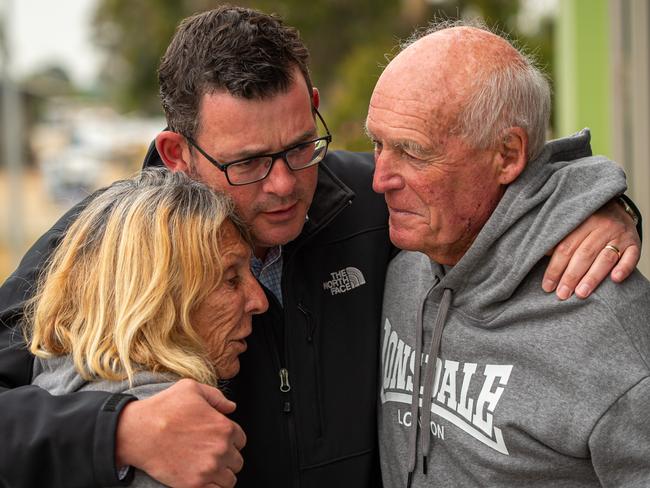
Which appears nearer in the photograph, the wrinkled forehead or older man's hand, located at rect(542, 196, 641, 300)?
older man's hand, located at rect(542, 196, 641, 300)

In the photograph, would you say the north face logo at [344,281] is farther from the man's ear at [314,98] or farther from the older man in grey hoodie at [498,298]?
the man's ear at [314,98]

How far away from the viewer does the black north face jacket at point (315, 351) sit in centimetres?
245

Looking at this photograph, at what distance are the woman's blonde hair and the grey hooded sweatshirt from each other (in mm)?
645

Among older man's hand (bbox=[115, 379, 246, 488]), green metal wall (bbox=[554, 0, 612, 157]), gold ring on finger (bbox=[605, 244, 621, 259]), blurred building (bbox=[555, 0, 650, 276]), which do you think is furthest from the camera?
green metal wall (bbox=[554, 0, 612, 157])

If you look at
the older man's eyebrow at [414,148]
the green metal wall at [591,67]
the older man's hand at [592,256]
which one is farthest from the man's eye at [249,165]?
the green metal wall at [591,67]

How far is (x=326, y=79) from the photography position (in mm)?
21391

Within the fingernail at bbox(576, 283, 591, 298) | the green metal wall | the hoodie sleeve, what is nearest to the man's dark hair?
the fingernail at bbox(576, 283, 591, 298)

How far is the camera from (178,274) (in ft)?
6.77

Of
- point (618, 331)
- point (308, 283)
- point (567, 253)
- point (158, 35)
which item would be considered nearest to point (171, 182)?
point (308, 283)

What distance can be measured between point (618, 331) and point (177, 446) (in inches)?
40.6

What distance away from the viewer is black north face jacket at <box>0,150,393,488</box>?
2.45 meters

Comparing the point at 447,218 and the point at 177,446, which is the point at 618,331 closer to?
the point at 447,218

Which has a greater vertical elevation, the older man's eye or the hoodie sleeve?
the older man's eye

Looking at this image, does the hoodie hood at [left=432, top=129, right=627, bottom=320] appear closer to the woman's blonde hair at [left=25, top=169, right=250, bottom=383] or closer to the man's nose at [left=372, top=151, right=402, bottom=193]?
the man's nose at [left=372, top=151, right=402, bottom=193]
